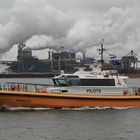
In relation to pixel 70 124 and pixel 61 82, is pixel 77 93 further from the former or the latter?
pixel 70 124

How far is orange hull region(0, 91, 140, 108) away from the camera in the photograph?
3559 centimetres

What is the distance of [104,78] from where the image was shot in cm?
3812

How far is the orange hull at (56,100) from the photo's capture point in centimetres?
3559

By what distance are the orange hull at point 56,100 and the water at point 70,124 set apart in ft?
1.45

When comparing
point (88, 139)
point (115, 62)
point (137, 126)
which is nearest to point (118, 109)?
point (115, 62)

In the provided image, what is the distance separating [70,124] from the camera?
101 feet

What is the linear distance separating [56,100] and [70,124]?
5.78 m

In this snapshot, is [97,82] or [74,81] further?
[97,82]

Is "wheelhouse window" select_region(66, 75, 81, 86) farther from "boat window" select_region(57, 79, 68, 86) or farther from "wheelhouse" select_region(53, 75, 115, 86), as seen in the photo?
"boat window" select_region(57, 79, 68, 86)

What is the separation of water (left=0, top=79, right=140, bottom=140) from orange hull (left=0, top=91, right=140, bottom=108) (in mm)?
442

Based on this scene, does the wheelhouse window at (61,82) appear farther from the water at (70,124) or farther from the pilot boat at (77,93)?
the water at (70,124)

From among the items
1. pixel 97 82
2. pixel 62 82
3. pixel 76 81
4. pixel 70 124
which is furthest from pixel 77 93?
pixel 70 124

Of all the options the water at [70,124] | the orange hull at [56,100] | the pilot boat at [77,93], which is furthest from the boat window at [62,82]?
the water at [70,124]

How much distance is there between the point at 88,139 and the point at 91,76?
1258cm
